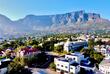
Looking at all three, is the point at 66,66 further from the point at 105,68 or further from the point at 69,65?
the point at 105,68

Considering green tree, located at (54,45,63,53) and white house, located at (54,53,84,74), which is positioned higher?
green tree, located at (54,45,63,53)

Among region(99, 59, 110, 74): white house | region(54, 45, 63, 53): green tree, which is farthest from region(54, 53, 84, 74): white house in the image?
region(54, 45, 63, 53): green tree

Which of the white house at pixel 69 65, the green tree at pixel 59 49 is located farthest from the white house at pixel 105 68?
the green tree at pixel 59 49

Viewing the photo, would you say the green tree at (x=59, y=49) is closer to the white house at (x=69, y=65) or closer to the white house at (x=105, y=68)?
the white house at (x=69, y=65)

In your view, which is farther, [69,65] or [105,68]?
[69,65]

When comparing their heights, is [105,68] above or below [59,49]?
below

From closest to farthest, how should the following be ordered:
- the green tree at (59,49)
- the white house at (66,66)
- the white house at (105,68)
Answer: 1. the white house at (105,68)
2. the white house at (66,66)
3. the green tree at (59,49)

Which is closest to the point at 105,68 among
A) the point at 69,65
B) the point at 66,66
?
the point at 69,65

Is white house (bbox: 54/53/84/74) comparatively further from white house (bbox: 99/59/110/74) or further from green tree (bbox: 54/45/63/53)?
green tree (bbox: 54/45/63/53)

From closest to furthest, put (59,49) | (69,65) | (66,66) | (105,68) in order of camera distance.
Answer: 1. (105,68)
2. (69,65)
3. (66,66)
4. (59,49)

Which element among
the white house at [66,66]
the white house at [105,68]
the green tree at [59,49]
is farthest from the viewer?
the green tree at [59,49]

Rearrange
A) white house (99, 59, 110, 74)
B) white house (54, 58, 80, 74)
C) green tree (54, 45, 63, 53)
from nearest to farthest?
white house (99, 59, 110, 74) < white house (54, 58, 80, 74) < green tree (54, 45, 63, 53)
